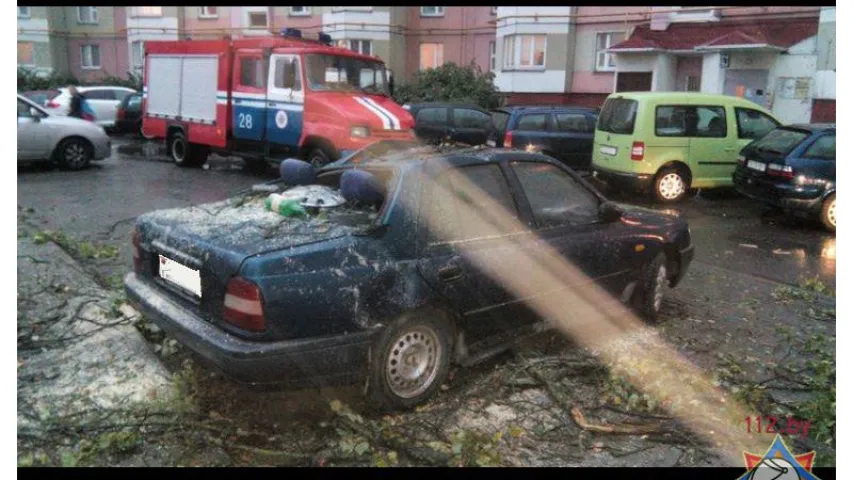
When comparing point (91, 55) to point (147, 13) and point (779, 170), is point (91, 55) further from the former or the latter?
point (779, 170)

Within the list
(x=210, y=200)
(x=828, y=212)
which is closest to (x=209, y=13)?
(x=210, y=200)

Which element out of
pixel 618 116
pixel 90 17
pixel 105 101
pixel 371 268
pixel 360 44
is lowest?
pixel 371 268

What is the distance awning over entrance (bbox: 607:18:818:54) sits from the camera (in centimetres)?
2047

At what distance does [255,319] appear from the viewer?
346 cm

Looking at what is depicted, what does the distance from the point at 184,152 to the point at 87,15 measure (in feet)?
103

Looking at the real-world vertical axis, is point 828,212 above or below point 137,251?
below

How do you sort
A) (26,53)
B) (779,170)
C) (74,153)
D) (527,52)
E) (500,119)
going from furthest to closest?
(26,53) < (527,52) < (500,119) < (74,153) < (779,170)

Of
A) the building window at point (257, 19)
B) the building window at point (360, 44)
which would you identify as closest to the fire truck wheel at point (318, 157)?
the building window at point (360, 44)

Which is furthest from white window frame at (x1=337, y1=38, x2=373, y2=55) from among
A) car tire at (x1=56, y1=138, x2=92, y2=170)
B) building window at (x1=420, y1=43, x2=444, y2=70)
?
car tire at (x1=56, y1=138, x2=92, y2=170)

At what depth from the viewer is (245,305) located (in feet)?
11.4

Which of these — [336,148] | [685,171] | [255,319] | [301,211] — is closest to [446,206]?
[301,211]

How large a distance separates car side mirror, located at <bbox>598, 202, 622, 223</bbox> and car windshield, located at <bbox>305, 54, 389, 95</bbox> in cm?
805

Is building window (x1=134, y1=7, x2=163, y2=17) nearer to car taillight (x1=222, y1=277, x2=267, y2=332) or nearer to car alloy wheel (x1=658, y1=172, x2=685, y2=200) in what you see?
car alloy wheel (x1=658, y1=172, x2=685, y2=200)

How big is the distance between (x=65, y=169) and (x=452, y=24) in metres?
23.1
